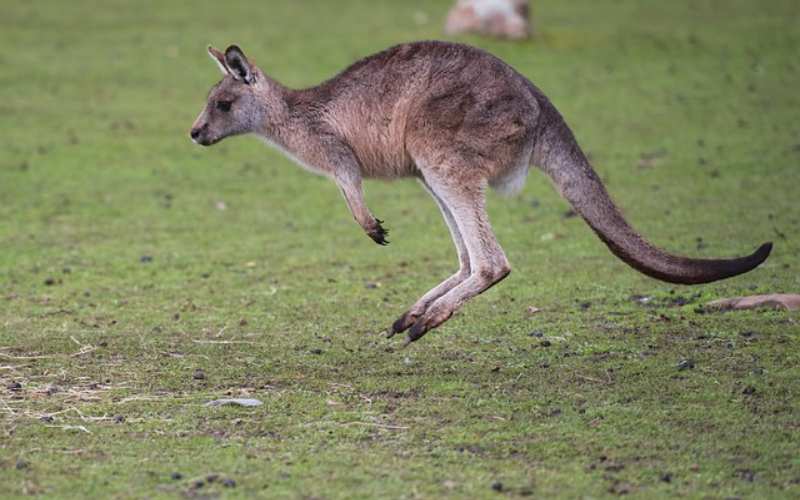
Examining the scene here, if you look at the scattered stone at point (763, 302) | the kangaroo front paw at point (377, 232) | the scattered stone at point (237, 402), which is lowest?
the scattered stone at point (237, 402)

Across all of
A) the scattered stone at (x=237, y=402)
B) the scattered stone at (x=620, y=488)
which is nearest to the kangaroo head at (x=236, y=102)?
the scattered stone at (x=237, y=402)

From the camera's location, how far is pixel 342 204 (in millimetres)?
10086

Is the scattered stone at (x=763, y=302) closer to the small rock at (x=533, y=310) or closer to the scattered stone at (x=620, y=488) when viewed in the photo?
the small rock at (x=533, y=310)

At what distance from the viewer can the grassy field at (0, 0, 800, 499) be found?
173 inches

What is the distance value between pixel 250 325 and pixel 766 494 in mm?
3311

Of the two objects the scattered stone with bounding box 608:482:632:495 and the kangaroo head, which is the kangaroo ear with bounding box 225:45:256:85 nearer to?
the kangaroo head

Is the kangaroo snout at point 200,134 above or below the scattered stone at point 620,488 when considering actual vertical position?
above

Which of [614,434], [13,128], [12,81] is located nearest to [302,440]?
[614,434]

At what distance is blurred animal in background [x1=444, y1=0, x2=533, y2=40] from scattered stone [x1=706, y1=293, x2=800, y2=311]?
8.65 metres

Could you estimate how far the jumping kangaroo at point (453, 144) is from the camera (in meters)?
5.67

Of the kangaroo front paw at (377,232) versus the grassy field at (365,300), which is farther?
the kangaroo front paw at (377,232)

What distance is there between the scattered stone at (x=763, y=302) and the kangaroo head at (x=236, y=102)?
2488mm

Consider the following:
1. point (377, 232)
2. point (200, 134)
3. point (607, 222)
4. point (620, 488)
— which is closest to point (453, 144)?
point (377, 232)

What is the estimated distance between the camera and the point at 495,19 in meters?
14.8
